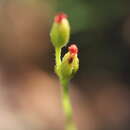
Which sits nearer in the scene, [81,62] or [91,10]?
[91,10]

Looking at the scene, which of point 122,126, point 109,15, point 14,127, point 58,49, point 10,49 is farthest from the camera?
point 10,49

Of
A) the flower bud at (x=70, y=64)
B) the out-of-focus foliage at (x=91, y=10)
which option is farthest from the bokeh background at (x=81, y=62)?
the flower bud at (x=70, y=64)

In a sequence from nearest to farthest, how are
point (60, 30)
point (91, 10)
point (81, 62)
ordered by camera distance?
point (60, 30)
point (91, 10)
point (81, 62)

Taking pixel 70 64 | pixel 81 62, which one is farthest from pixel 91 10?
pixel 70 64

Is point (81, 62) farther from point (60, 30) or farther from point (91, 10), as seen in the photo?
point (60, 30)

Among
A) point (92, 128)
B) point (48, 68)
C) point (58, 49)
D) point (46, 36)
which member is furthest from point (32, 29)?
point (58, 49)

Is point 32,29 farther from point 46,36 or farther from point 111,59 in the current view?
point 111,59

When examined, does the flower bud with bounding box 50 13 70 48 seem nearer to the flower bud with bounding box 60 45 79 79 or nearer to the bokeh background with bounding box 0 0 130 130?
the flower bud with bounding box 60 45 79 79
